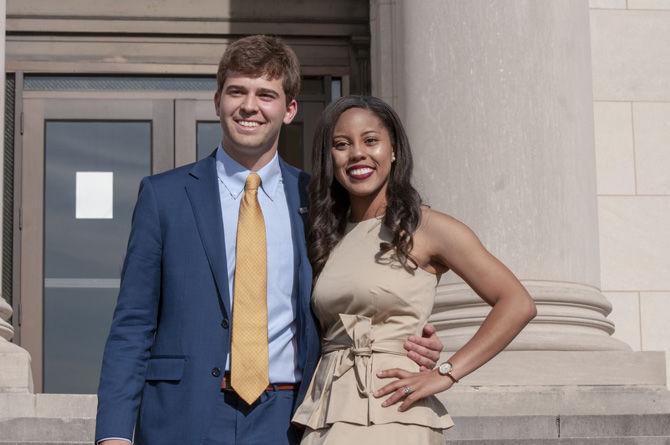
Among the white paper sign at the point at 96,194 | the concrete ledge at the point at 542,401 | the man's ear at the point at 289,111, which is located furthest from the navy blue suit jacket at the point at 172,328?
the white paper sign at the point at 96,194

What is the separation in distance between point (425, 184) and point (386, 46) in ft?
9.53

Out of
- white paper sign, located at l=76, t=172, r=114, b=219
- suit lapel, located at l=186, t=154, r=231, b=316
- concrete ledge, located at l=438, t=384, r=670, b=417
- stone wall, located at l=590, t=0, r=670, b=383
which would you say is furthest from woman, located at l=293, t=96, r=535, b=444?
white paper sign, located at l=76, t=172, r=114, b=219

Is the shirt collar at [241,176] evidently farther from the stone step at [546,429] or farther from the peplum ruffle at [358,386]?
the stone step at [546,429]

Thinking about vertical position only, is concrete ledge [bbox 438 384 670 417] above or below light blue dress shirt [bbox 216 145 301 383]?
below

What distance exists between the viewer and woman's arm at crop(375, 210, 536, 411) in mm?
4078

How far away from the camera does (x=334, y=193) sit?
173 inches

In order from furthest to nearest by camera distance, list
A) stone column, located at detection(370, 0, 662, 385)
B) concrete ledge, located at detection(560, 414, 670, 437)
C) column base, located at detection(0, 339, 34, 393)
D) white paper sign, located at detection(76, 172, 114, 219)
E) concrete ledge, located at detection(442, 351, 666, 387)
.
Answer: white paper sign, located at detection(76, 172, 114, 219) → column base, located at detection(0, 339, 34, 393) → stone column, located at detection(370, 0, 662, 385) → concrete ledge, located at detection(442, 351, 666, 387) → concrete ledge, located at detection(560, 414, 670, 437)

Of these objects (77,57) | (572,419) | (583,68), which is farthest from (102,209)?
(572,419)

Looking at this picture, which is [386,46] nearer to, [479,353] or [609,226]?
[609,226]

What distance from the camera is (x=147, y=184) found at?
4309 mm

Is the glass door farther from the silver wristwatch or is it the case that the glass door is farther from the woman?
the silver wristwatch

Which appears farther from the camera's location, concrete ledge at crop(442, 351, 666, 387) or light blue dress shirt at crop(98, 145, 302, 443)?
concrete ledge at crop(442, 351, 666, 387)

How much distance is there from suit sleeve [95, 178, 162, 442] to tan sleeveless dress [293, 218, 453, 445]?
1.74 feet

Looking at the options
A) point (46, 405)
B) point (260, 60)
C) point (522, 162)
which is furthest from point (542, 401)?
point (260, 60)
